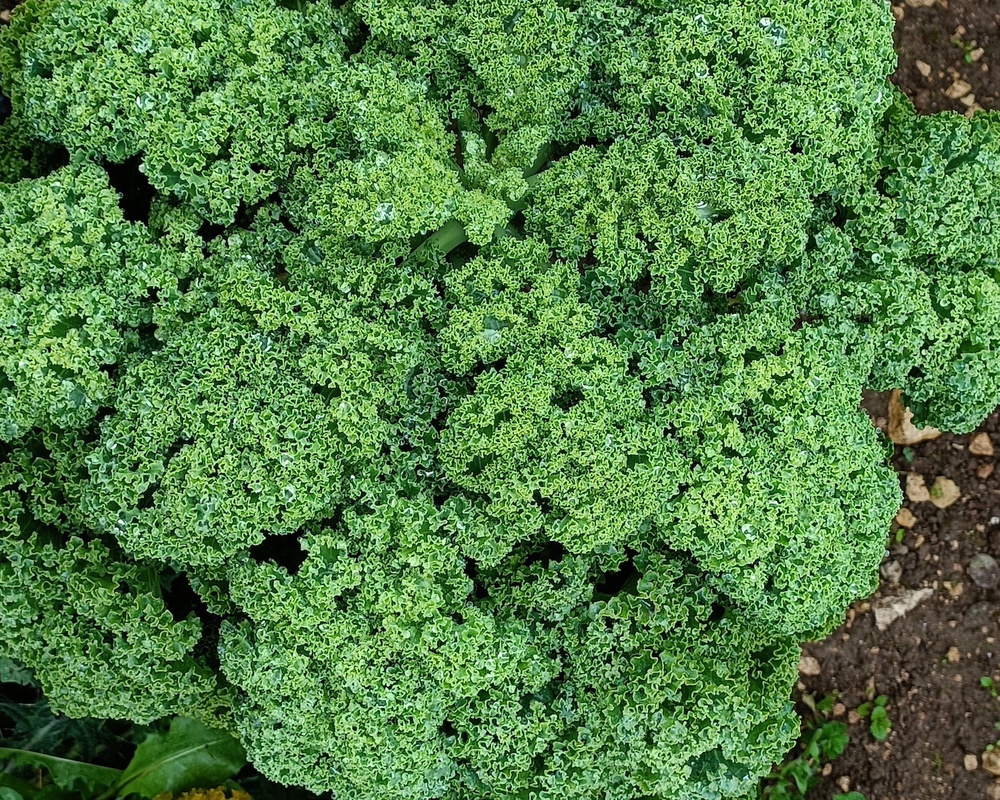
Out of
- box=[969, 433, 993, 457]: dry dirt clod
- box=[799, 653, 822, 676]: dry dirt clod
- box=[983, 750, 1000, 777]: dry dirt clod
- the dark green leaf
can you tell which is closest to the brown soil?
box=[969, 433, 993, 457]: dry dirt clod

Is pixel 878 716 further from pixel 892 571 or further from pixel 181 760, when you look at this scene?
pixel 181 760

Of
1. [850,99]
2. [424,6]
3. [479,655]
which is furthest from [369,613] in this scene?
[850,99]

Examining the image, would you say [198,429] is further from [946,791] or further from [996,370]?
[946,791]

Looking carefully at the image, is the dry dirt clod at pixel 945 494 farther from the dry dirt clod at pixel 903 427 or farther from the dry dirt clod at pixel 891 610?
the dry dirt clod at pixel 891 610

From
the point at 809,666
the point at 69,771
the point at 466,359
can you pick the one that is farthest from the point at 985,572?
the point at 69,771

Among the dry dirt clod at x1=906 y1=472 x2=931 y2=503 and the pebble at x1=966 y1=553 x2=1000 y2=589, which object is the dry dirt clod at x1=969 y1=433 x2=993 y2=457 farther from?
the pebble at x1=966 y1=553 x2=1000 y2=589

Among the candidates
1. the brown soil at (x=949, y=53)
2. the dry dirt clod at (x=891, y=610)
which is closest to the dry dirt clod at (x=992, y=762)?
the dry dirt clod at (x=891, y=610)
